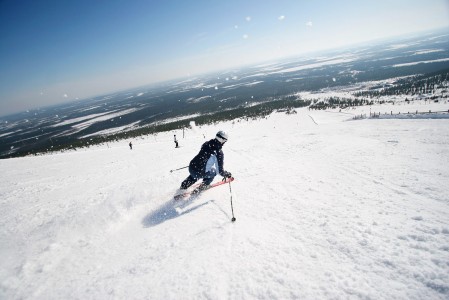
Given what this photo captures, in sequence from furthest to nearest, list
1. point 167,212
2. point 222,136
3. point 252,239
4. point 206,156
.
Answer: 1. point 206,156
2. point 222,136
3. point 167,212
4. point 252,239

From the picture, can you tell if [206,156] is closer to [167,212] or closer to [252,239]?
[167,212]

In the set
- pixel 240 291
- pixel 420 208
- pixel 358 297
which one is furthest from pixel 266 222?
pixel 420 208

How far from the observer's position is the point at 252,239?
509cm

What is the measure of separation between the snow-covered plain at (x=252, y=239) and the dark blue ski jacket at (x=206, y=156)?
92cm

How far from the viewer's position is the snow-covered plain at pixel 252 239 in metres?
3.82

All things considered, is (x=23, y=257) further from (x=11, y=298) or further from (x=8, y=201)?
(x=8, y=201)

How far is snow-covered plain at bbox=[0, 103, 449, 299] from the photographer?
3816 mm

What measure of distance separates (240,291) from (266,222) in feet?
7.46

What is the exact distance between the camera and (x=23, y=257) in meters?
5.57

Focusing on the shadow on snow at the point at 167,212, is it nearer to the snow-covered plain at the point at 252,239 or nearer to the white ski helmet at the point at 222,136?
the snow-covered plain at the point at 252,239

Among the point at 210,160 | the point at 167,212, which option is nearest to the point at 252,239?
the point at 167,212

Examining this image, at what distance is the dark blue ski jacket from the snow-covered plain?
0.92 m

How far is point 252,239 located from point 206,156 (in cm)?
350

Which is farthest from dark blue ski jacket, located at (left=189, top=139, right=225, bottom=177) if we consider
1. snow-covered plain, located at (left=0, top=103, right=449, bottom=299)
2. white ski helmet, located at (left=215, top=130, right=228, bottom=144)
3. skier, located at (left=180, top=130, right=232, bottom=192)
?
snow-covered plain, located at (left=0, top=103, right=449, bottom=299)
